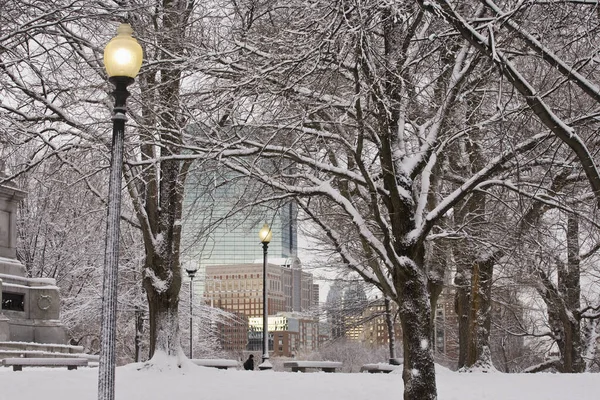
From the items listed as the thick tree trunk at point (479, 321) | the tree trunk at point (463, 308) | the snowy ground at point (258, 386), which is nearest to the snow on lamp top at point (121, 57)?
the snowy ground at point (258, 386)

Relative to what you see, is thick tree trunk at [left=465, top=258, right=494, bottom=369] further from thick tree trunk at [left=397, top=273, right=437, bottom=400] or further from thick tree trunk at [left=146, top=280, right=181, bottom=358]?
thick tree trunk at [left=397, top=273, right=437, bottom=400]

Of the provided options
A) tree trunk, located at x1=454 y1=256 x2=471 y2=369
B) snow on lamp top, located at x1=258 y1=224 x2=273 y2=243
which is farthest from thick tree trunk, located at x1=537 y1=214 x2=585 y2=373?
snow on lamp top, located at x1=258 y1=224 x2=273 y2=243

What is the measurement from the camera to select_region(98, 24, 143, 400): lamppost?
7.11 m

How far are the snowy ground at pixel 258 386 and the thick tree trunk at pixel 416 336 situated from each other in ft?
6.54

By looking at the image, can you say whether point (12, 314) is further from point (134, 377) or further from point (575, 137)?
point (575, 137)

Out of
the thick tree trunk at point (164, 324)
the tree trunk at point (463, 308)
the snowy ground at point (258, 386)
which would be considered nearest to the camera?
the snowy ground at point (258, 386)

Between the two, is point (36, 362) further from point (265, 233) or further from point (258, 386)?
point (265, 233)

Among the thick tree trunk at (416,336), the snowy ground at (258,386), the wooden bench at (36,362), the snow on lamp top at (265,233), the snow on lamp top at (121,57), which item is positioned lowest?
the snowy ground at (258,386)

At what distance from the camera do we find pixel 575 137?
802cm

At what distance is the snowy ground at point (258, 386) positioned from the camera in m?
12.6

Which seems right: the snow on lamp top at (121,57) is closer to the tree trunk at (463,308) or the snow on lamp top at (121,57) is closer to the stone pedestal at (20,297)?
the tree trunk at (463,308)

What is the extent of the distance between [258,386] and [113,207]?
8.15m

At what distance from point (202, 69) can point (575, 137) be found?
678 cm

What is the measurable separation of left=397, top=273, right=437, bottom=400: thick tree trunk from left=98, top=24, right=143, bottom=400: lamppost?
5679 mm
